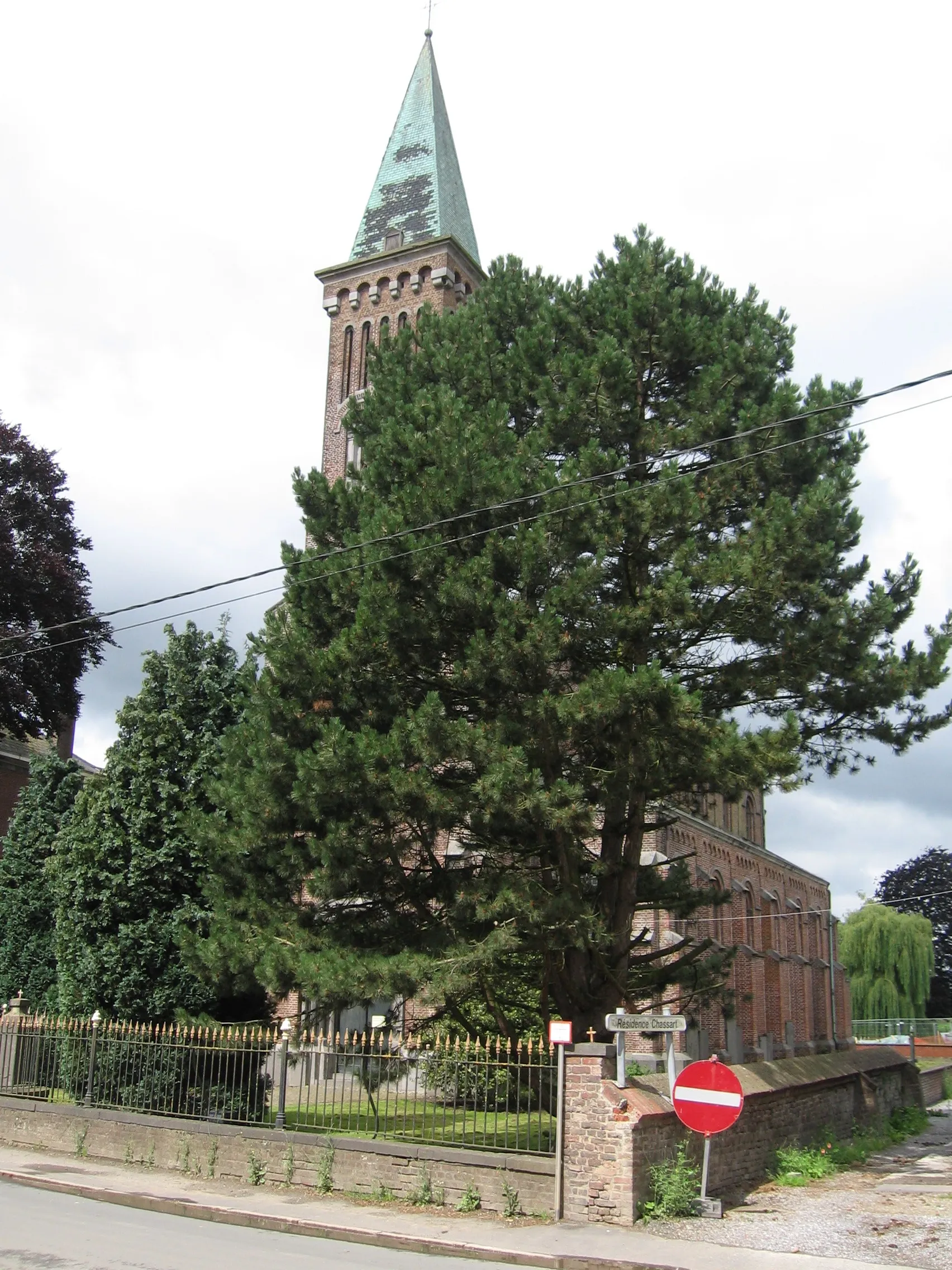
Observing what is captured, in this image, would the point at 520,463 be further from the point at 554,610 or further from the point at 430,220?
the point at 430,220

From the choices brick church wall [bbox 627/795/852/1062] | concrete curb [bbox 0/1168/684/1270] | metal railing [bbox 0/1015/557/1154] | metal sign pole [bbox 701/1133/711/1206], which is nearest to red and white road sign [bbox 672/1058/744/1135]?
metal sign pole [bbox 701/1133/711/1206]

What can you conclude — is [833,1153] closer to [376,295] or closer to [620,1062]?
[620,1062]

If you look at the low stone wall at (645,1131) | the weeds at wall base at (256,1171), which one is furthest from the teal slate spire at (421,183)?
the weeds at wall base at (256,1171)

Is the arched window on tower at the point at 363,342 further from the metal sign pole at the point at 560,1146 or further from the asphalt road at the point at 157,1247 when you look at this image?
the asphalt road at the point at 157,1247

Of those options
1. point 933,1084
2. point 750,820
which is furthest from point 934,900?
point 933,1084

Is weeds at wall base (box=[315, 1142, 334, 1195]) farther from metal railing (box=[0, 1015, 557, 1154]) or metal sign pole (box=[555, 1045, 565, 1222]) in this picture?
metal sign pole (box=[555, 1045, 565, 1222])

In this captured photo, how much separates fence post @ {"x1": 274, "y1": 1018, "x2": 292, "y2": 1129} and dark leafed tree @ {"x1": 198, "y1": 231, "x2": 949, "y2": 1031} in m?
1.18

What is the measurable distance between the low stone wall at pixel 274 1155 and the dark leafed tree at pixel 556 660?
185cm

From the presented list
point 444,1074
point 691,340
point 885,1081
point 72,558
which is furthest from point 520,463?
point 72,558

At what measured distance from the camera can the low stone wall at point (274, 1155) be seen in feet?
38.9


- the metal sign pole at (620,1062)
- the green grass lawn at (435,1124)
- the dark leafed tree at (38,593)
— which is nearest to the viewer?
the metal sign pole at (620,1062)

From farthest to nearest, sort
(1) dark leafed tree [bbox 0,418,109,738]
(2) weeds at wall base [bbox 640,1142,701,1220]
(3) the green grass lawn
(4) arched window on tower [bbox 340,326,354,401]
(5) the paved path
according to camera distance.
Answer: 1. (4) arched window on tower [bbox 340,326,354,401]
2. (1) dark leafed tree [bbox 0,418,109,738]
3. (3) the green grass lawn
4. (2) weeds at wall base [bbox 640,1142,701,1220]
5. (5) the paved path

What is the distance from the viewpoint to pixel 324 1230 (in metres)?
11.2

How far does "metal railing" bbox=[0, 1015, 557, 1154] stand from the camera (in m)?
12.4
